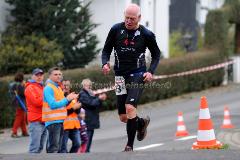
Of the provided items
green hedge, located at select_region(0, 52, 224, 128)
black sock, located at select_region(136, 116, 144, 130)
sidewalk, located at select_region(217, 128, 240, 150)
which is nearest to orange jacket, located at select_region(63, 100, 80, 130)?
black sock, located at select_region(136, 116, 144, 130)

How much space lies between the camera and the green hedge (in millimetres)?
21219

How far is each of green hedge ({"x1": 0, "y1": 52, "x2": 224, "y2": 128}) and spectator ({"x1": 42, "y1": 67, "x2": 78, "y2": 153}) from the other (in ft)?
30.5

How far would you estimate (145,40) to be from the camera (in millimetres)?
10031

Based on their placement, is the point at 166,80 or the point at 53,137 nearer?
the point at 53,137

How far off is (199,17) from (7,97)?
3283 centimetres

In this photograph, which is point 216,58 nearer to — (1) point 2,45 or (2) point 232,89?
(2) point 232,89

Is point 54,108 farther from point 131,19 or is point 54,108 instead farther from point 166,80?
point 166,80

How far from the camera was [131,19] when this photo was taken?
9.79 meters

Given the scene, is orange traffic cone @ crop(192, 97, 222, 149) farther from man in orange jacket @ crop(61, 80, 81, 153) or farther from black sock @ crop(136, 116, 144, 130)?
man in orange jacket @ crop(61, 80, 81, 153)

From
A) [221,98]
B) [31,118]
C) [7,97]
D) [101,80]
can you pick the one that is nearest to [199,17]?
[221,98]

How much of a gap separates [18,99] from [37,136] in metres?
7.20

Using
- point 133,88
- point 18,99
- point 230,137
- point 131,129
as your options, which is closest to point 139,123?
point 131,129

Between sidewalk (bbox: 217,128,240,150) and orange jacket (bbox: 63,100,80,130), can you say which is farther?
sidewalk (bbox: 217,128,240,150)

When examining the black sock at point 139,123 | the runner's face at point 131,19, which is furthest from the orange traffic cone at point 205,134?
the runner's face at point 131,19
